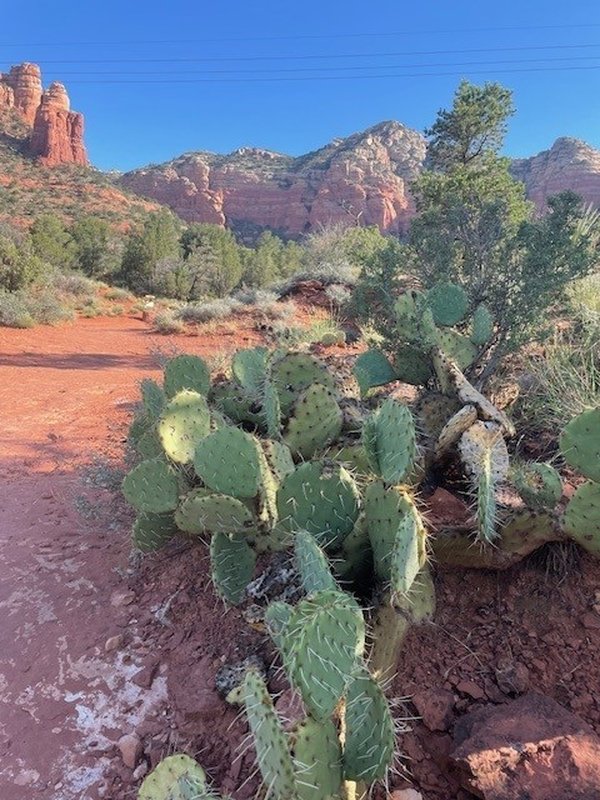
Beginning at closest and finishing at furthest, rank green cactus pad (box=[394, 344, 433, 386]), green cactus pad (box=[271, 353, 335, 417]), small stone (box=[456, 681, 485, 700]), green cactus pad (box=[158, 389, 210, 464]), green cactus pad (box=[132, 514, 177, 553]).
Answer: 1. small stone (box=[456, 681, 485, 700])
2. green cactus pad (box=[158, 389, 210, 464])
3. green cactus pad (box=[132, 514, 177, 553])
4. green cactus pad (box=[271, 353, 335, 417])
5. green cactus pad (box=[394, 344, 433, 386])

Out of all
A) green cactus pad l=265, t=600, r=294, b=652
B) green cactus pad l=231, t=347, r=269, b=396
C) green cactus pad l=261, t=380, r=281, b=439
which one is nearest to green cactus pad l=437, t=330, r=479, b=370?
green cactus pad l=231, t=347, r=269, b=396

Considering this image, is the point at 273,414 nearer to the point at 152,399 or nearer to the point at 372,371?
the point at 152,399

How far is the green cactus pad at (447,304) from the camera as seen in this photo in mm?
4230

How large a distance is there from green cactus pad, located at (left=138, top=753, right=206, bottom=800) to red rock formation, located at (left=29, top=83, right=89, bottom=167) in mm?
54704

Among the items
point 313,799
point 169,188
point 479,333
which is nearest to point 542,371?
point 479,333

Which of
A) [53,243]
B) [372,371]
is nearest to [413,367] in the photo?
[372,371]

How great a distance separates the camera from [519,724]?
1763 mm

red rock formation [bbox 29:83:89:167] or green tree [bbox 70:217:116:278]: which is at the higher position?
red rock formation [bbox 29:83:89:167]

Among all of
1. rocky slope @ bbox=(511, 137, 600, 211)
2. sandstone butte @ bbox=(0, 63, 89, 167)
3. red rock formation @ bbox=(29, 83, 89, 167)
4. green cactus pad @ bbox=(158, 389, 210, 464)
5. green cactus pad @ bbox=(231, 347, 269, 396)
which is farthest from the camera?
rocky slope @ bbox=(511, 137, 600, 211)

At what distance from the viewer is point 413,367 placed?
3.98m

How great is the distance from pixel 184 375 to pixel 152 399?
0.27m

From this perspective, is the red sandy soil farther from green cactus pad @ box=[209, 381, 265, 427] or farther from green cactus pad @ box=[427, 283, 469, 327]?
Result: green cactus pad @ box=[427, 283, 469, 327]

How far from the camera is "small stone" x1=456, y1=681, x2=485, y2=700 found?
6.52 feet

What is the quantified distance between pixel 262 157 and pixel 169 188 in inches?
770
